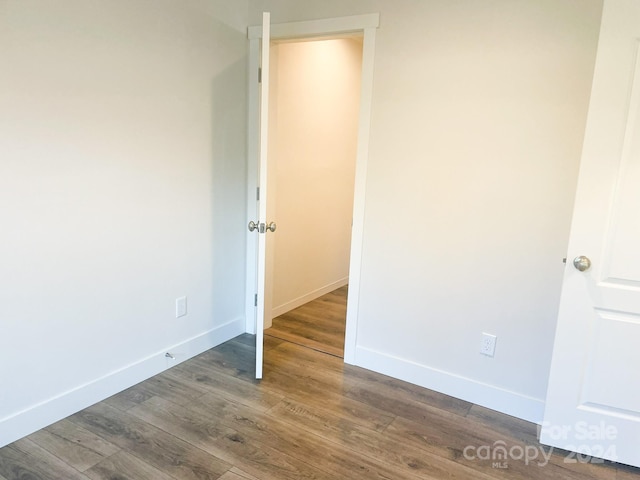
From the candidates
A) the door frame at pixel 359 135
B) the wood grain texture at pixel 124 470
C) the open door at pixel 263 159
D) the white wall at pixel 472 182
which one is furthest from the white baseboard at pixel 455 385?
the wood grain texture at pixel 124 470

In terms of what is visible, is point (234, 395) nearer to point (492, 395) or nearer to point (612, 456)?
point (492, 395)

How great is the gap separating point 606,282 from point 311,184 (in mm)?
2496

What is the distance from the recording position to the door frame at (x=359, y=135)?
2584 millimetres

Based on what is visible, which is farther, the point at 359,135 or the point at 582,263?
the point at 359,135

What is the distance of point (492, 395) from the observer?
2.46 metres

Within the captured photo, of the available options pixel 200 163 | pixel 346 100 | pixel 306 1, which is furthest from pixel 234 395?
pixel 346 100

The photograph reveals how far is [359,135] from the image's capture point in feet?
8.75

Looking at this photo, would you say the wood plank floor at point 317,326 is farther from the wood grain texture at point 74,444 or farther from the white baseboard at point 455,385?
the wood grain texture at point 74,444

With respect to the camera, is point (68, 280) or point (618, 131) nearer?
point (618, 131)

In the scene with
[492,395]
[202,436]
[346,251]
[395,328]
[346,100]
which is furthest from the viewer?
[346,251]

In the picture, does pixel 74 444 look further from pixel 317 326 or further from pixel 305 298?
pixel 305 298

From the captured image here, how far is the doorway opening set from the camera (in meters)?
3.42

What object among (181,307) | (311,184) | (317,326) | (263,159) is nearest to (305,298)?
(317,326)

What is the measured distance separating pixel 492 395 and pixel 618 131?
1.49 m
